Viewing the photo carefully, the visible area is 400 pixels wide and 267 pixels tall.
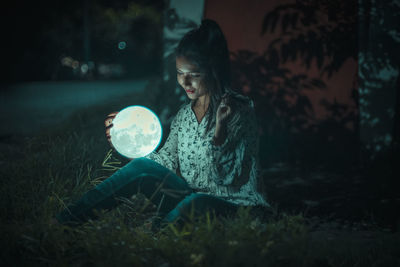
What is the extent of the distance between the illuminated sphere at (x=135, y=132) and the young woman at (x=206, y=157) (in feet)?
0.34

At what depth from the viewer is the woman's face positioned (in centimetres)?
269

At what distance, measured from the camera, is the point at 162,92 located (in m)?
6.11

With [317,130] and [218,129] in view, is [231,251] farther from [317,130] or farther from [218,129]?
[317,130]

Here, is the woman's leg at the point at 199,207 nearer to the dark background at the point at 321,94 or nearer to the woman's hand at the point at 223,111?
the woman's hand at the point at 223,111

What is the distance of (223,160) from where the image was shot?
2.71 m

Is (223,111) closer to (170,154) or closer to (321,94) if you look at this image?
(170,154)

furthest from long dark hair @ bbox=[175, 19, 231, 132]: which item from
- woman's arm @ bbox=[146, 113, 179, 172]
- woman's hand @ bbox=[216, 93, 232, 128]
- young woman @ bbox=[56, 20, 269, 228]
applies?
woman's arm @ bbox=[146, 113, 179, 172]

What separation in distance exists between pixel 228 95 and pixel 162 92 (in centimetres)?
358

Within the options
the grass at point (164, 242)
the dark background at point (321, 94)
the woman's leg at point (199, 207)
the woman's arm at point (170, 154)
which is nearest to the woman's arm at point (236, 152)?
the woman's leg at point (199, 207)

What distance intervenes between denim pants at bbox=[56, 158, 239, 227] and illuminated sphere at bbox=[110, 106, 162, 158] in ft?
0.36

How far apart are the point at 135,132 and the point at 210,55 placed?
74 centimetres

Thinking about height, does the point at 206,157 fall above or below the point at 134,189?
above

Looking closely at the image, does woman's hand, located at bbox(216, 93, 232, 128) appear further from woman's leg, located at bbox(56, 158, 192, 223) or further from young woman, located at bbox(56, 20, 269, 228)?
woman's leg, located at bbox(56, 158, 192, 223)

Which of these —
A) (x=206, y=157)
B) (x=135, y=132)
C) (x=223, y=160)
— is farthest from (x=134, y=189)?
(x=223, y=160)
